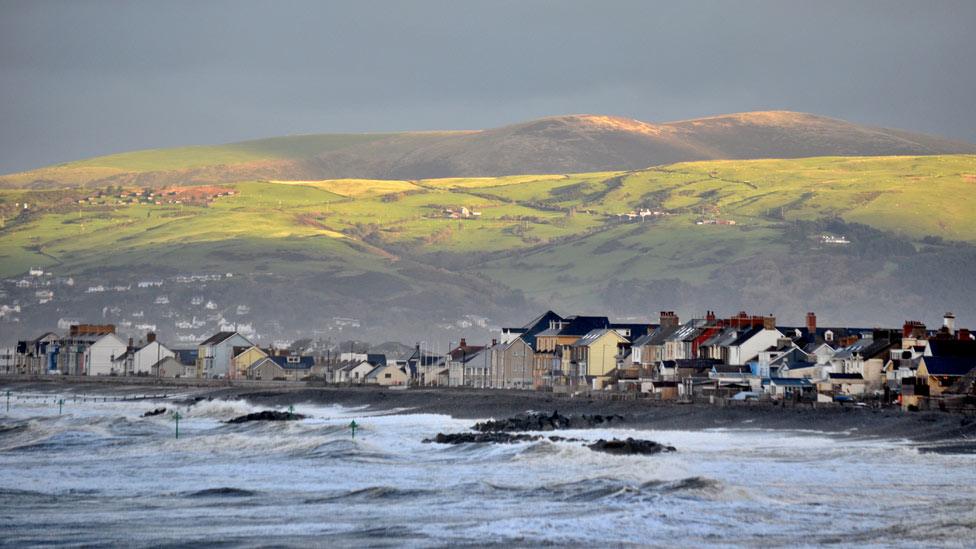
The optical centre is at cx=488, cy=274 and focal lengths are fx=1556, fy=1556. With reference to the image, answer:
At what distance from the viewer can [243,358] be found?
173 meters

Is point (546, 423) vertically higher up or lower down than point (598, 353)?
lower down

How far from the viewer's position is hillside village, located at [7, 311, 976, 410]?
8725 centimetres

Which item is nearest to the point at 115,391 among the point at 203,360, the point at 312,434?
the point at 203,360

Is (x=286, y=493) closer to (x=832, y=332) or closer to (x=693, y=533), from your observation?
(x=693, y=533)

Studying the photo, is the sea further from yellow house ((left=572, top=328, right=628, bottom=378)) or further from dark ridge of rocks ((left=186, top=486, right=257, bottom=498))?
yellow house ((left=572, top=328, right=628, bottom=378))

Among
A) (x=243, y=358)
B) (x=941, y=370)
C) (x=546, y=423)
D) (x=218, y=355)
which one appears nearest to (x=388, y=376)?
(x=243, y=358)

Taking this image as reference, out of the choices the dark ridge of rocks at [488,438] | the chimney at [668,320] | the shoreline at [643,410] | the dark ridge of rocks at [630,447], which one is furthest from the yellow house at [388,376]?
the dark ridge of rocks at [630,447]

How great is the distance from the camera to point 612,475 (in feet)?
179

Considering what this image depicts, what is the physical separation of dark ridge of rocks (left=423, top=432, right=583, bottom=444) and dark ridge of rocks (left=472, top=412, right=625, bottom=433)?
5.91 m

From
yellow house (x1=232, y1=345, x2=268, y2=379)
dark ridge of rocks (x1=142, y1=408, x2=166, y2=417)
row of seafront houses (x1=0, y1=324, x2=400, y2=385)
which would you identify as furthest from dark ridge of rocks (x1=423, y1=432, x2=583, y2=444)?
yellow house (x1=232, y1=345, x2=268, y2=379)

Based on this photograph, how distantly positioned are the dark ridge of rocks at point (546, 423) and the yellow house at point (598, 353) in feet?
99.9

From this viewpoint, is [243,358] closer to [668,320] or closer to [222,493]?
[668,320]

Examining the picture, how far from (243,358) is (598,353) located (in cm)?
6199

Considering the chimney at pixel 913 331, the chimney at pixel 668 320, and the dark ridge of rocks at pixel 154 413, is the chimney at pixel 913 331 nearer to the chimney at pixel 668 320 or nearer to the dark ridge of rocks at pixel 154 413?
the chimney at pixel 668 320
